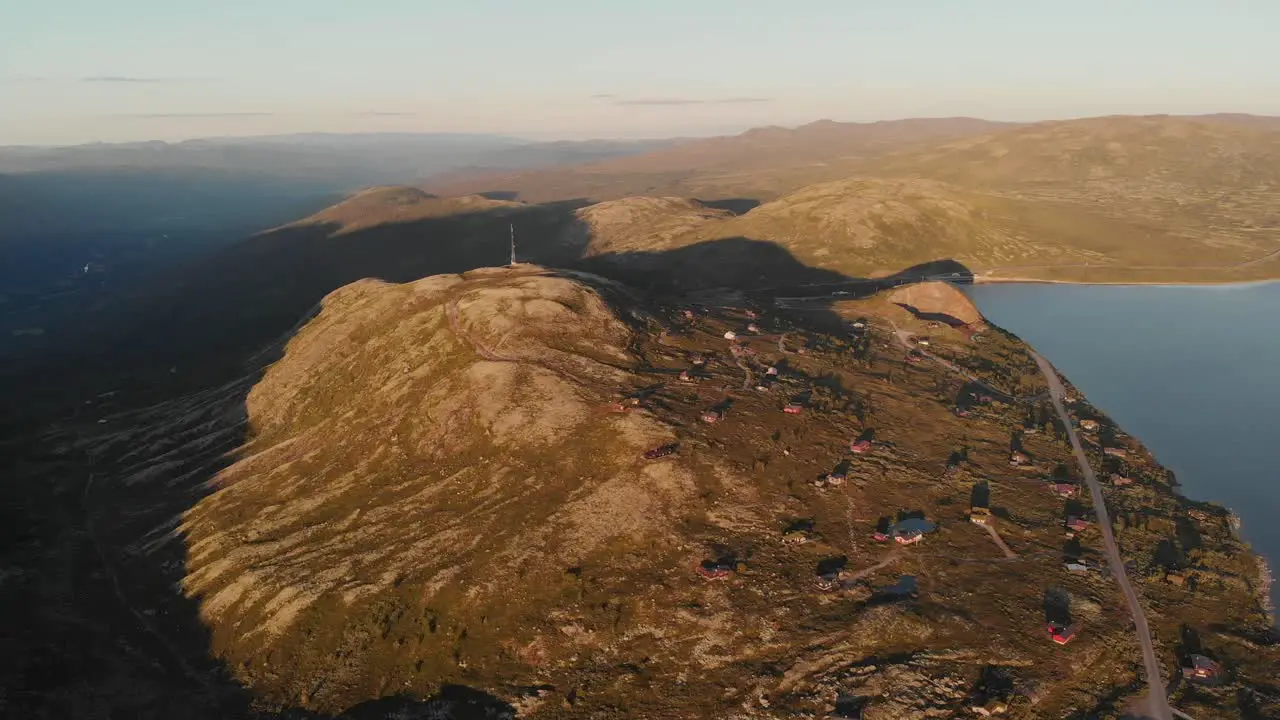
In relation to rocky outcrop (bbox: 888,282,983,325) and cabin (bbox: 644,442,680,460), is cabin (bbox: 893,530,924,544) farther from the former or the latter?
rocky outcrop (bbox: 888,282,983,325)

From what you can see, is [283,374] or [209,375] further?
[209,375]

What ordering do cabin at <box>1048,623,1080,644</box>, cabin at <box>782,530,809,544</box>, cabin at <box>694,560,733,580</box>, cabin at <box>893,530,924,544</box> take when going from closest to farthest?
cabin at <box>1048,623,1080,644</box> → cabin at <box>694,560,733,580</box> → cabin at <box>782,530,809,544</box> → cabin at <box>893,530,924,544</box>

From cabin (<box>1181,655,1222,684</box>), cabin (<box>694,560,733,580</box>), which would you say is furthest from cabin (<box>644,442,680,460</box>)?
cabin (<box>1181,655,1222,684</box>)

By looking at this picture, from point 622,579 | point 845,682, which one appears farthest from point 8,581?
point 845,682

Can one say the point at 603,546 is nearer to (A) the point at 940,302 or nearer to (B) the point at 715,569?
(B) the point at 715,569

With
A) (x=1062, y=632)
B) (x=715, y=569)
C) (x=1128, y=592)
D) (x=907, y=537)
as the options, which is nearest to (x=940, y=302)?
(x=1128, y=592)

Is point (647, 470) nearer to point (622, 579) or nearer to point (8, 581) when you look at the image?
point (622, 579)

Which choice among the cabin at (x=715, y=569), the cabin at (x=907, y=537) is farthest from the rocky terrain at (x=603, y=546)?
the cabin at (x=715, y=569)
